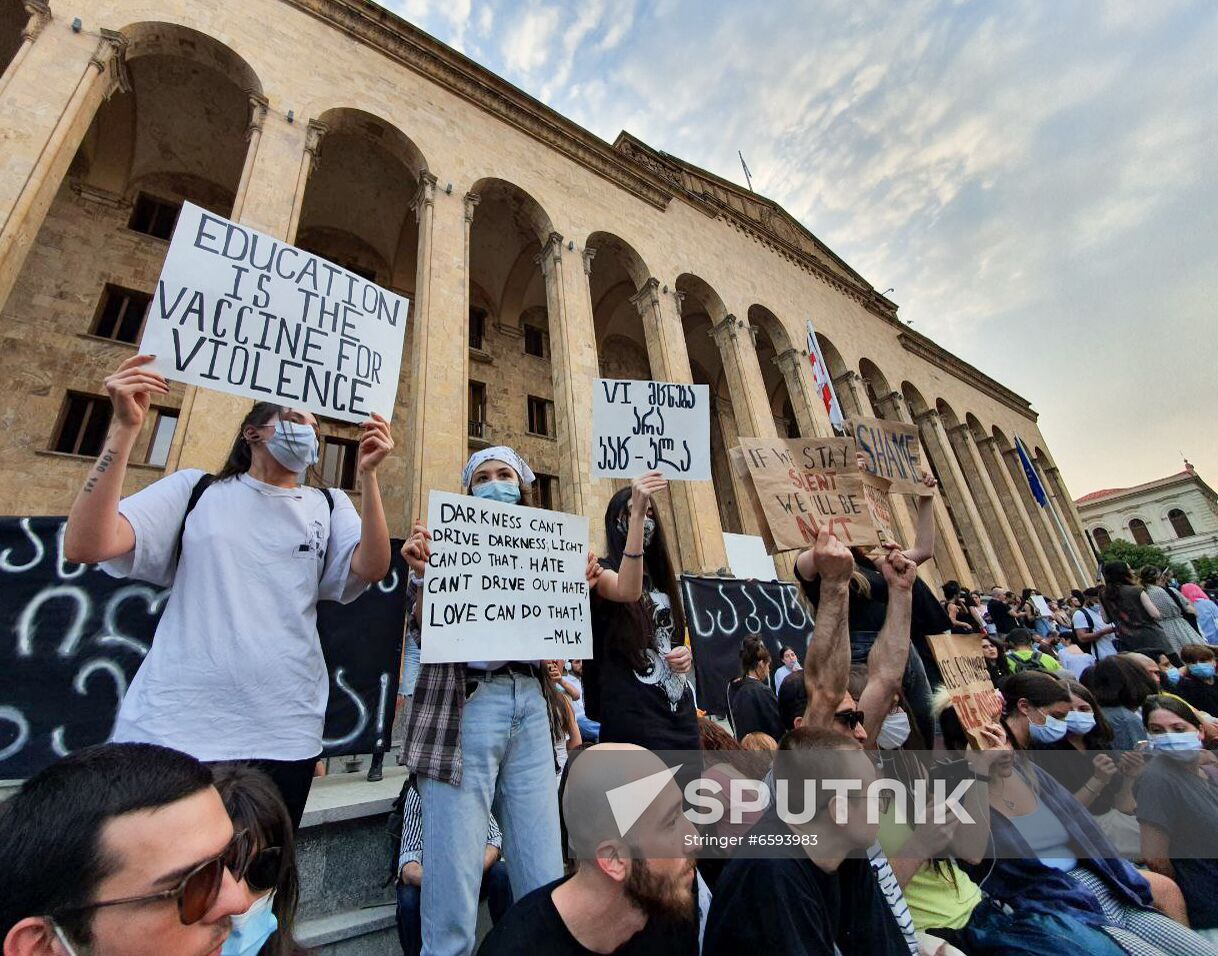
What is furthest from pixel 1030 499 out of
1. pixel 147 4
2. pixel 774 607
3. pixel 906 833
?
pixel 147 4

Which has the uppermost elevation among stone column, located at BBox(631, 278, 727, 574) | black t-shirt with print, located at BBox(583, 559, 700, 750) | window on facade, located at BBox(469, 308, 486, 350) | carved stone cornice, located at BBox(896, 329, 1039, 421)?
carved stone cornice, located at BBox(896, 329, 1039, 421)

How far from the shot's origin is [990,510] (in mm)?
22922

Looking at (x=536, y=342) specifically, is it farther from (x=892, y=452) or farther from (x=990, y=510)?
(x=990, y=510)

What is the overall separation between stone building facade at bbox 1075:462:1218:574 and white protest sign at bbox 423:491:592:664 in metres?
69.5

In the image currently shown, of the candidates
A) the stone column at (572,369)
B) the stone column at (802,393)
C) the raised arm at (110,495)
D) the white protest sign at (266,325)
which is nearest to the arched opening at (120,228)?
the stone column at (572,369)

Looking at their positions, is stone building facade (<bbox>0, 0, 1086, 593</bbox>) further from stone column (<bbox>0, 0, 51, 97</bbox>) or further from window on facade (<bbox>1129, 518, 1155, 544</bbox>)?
window on facade (<bbox>1129, 518, 1155, 544</bbox>)

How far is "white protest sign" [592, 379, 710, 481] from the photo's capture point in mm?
→ 3500

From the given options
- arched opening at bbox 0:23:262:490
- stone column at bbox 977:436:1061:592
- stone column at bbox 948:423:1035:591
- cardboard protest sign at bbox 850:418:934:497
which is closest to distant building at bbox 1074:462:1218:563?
stone column at bbox 977:436:1061:592

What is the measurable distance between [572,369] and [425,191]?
456 cm

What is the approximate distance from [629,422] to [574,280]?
31.1 ft

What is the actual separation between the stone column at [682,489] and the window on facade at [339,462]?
25.6 ft

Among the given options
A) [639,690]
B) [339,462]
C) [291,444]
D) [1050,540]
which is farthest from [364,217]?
[1050,540]

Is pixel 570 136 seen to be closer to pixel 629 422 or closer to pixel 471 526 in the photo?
pixel 629 422

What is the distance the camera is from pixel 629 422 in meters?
3.57
